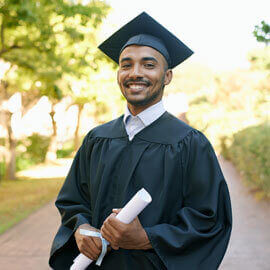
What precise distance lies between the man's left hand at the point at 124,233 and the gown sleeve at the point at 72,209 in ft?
1.06

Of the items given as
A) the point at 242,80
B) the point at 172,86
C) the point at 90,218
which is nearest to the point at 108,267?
the point at 90,218

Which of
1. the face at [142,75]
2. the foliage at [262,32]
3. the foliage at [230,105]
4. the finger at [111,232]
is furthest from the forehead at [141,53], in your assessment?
the foliage at [230,105]

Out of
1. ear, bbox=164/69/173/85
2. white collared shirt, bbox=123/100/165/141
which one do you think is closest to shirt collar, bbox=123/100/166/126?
white collared shirt, bbox=123/100/165/141

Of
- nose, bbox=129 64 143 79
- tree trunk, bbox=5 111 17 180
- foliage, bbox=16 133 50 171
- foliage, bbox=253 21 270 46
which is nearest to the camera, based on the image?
nose, bbox=129 64 143 79

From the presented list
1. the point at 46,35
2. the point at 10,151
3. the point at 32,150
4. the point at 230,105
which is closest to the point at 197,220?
the point at 46,35

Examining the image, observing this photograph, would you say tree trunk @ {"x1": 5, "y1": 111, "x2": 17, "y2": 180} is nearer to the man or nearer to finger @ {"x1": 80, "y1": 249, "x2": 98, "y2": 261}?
the man

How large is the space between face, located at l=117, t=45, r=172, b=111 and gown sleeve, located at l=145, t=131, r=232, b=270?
290 millimetres

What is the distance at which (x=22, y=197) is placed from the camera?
33.4 feet

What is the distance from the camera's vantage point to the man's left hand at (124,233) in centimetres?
166

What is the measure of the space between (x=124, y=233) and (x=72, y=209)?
53 centimetres

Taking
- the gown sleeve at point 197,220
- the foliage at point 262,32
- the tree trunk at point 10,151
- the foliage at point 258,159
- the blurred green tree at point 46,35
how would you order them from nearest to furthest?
the gown sleeve at point 197,220, the foliage at point 262,32, the blurred green tree at point 46,35, the foliage at point 258,159, the tree trunk at point 10,151

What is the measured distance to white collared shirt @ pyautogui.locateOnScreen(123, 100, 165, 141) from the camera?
1.99 meters

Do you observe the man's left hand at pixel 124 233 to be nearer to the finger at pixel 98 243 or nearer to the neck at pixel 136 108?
the finger at pixel 98 243

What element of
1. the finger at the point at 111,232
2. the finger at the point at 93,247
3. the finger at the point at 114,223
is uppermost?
the finger at the point at 114,223
